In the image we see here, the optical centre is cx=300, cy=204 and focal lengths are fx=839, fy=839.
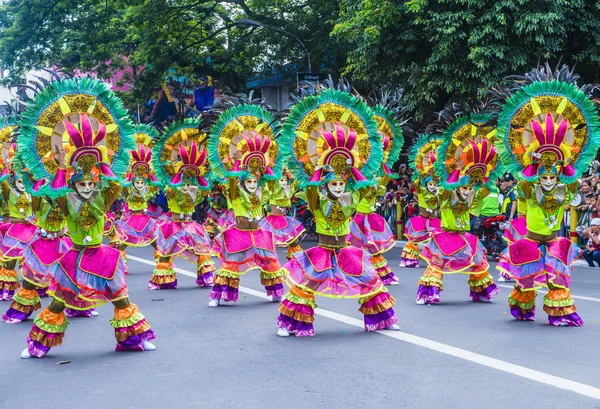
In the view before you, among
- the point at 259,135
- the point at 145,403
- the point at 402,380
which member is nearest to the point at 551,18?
the point at 259,135

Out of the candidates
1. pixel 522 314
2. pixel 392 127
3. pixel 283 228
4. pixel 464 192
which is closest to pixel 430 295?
pixel 464 192

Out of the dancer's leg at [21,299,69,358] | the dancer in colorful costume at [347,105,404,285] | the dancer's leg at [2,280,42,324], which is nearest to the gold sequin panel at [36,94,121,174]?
the dancer's leg at [21,299,69,358]

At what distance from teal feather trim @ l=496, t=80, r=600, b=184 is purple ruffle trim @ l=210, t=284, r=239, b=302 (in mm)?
3759

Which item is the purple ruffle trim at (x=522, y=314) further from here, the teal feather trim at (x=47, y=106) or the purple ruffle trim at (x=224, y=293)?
the teal feather trim at (x=47, y=106)

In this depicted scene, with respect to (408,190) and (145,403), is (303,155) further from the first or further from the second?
(408,190)

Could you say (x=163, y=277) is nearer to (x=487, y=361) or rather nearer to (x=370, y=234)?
(x=370, y=234)

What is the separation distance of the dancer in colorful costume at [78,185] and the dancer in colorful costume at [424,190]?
22.6ft

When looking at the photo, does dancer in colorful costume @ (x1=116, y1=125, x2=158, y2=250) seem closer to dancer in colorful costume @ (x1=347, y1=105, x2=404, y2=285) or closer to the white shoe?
dancer in colorful costume @ (x1=347, y1=105, x2=404, y2=285)

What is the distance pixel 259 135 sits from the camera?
10953mm

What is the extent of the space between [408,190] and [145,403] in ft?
46.5

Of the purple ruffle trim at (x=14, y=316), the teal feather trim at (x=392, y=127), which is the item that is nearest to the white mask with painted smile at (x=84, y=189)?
the purple ruffle trim at (x=14, y=316)

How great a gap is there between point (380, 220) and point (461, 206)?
2649 millimetres

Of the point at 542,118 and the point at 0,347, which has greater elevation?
the point at 542,118

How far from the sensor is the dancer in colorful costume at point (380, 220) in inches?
483
